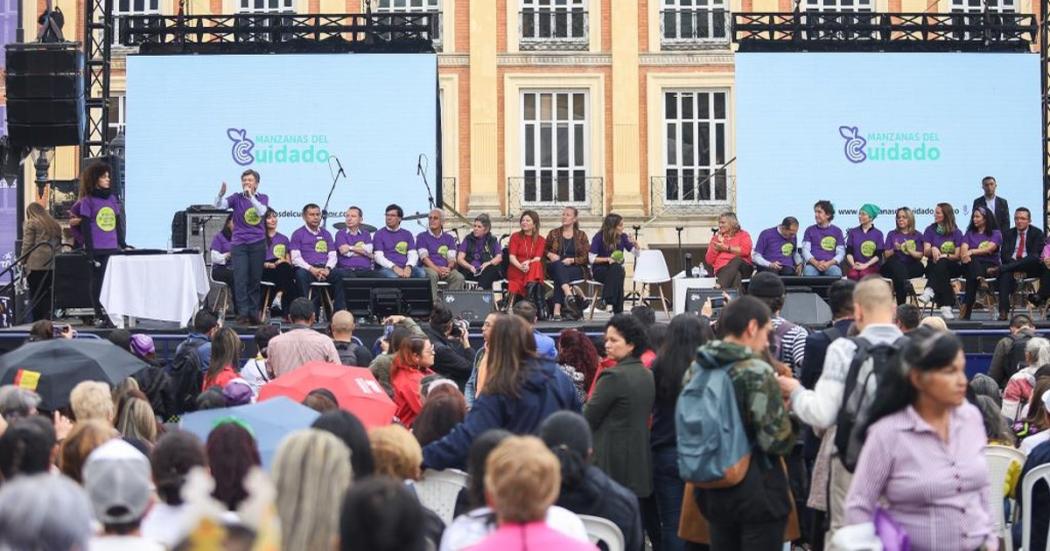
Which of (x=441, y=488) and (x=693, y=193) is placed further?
(x=693, y=193)

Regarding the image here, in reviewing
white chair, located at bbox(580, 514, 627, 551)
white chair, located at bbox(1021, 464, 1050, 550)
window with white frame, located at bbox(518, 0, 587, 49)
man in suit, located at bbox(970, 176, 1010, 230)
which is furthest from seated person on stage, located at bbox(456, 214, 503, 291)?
window with white frame, located at bbox(518, 0, 587, 49)

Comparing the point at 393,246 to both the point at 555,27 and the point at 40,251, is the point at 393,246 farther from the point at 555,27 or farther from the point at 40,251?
the point at 555,27

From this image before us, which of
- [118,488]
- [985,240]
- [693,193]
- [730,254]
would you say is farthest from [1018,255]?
[693,193]

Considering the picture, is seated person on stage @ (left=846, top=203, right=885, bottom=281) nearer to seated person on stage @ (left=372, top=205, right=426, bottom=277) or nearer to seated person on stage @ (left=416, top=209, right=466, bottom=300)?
seated person on stage @ (left=416, top=209, right=466, bottom=300)

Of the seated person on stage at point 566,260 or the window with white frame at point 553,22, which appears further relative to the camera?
the window with white frame at point 553,22

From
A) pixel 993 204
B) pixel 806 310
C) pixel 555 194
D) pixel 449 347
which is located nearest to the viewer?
pixel 449 347

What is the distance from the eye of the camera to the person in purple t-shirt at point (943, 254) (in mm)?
18328

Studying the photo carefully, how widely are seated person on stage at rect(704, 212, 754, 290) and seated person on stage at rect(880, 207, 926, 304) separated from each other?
153 cm

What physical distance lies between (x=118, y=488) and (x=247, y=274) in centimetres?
1213

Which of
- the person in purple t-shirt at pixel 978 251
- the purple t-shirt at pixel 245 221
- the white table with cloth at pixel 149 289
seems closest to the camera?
the white table with cloth at pixel 149 289

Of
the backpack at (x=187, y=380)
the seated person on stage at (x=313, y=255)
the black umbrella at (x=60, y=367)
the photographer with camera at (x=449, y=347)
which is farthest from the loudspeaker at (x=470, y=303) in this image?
the black umbrella at (x=60, y=367)

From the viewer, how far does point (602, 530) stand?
254 inches

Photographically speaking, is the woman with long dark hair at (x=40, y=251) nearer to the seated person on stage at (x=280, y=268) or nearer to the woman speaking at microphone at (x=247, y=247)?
the woman speaking at microphone at (x=247, y=247)

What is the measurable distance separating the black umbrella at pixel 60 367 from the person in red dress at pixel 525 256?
865 cm
